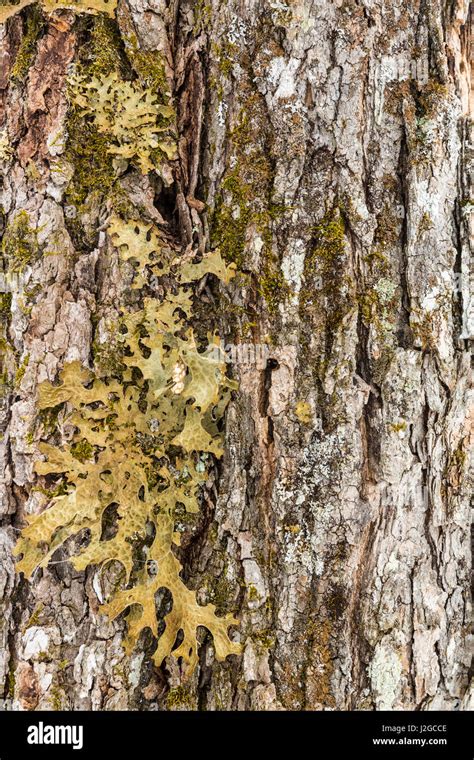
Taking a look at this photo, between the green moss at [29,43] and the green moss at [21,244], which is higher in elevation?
the green moss at [29,43]

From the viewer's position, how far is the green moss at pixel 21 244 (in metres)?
1.78

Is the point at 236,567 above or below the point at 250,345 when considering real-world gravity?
below

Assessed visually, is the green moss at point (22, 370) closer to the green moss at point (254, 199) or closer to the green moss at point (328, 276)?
the green moss at point (254, 199)

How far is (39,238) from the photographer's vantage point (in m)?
1.78

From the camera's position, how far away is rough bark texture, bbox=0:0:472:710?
1.69 meters

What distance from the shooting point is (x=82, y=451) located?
5.68ft

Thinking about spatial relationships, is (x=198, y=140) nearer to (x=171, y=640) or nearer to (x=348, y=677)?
(x=171, y=640)

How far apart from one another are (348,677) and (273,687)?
209mm

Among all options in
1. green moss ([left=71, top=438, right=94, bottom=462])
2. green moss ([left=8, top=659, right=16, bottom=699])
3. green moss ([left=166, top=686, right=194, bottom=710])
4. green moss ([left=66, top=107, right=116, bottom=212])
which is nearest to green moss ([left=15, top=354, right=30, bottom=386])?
green moss ([left=71, top=438, right=94, bottom=462])

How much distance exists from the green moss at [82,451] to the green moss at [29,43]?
1.10 meters

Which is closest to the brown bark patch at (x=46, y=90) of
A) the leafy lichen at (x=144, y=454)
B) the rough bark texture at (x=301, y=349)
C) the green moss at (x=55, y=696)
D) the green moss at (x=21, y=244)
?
the rough bark texture at (x=301, y=349)

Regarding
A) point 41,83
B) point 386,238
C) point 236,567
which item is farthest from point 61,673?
point 41,83

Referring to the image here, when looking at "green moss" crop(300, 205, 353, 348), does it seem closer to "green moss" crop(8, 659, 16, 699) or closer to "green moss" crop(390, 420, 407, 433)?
"green moss" crop(390, 420, 407, 433)

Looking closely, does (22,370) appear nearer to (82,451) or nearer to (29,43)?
(82,451)
